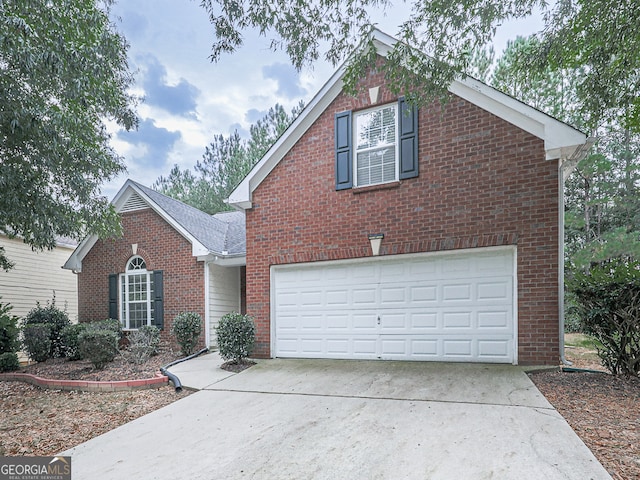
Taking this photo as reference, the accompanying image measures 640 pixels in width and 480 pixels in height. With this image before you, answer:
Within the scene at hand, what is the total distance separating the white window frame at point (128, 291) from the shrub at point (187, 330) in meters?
1.94

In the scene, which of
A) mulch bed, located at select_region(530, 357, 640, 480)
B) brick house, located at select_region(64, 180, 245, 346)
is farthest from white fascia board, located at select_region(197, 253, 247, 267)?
mulch bed, located at select_region(530, 357, 640, 480)

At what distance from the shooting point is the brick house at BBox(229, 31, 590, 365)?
6.50 m

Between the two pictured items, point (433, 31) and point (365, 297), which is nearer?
point (433, 31)

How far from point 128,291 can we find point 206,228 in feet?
10.3

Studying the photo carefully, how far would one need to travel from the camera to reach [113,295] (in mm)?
11625

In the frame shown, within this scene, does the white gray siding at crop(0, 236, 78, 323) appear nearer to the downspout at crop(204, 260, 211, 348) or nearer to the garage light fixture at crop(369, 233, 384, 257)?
the downspout at crop(204, 260, 211, 348)

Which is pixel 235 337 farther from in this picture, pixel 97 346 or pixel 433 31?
pixel 433 31

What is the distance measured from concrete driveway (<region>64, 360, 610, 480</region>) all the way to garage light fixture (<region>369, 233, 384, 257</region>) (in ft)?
8.19

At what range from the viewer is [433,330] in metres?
7.11

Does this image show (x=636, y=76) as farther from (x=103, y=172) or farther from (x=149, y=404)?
(x=103, y=172)

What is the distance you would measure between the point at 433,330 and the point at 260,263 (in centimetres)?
414

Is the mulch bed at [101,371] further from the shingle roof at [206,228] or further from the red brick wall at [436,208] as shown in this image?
the shingle roof at [206,228]

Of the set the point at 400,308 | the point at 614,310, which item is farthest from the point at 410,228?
the point at 614,310

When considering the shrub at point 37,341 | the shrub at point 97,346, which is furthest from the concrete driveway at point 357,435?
the shrub at point 37,341
